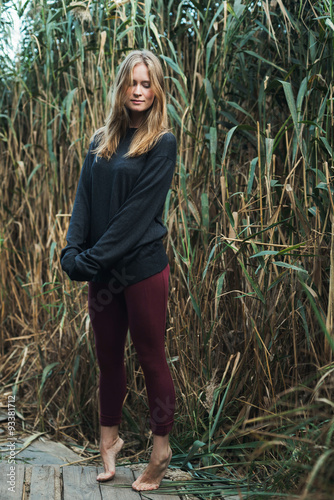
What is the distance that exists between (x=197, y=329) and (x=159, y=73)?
0.93 m

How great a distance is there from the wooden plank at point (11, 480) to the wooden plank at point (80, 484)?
0.14 metres

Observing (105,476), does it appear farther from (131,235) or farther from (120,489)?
(131,235)

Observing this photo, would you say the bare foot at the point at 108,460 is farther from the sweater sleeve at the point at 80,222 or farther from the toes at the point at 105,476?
the sweater sleeve at the point at 80,222

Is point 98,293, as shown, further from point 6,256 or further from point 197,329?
point 6,256

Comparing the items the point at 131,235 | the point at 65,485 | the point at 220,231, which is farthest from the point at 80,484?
the point at 220,231

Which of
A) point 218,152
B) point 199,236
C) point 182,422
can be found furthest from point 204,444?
point 218,152

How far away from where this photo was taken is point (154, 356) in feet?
6.28

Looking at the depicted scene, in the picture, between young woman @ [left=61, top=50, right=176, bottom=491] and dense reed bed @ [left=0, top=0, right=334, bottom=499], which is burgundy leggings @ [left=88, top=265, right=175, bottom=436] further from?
dense reed bed @ [left=0, top=0, right=334, bottom=499]

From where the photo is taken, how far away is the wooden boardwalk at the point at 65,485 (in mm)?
1845

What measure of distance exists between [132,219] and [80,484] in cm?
85

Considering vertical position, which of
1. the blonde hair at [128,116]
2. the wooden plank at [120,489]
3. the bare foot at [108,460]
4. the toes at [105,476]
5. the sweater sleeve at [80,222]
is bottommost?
the wooden plank at [120,489]

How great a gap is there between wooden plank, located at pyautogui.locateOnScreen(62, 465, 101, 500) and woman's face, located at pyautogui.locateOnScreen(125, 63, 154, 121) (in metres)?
1.17

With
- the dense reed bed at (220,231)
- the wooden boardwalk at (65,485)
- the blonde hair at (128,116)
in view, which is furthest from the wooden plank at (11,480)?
the blonde hair at (128,116)

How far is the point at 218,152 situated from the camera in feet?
7.86
